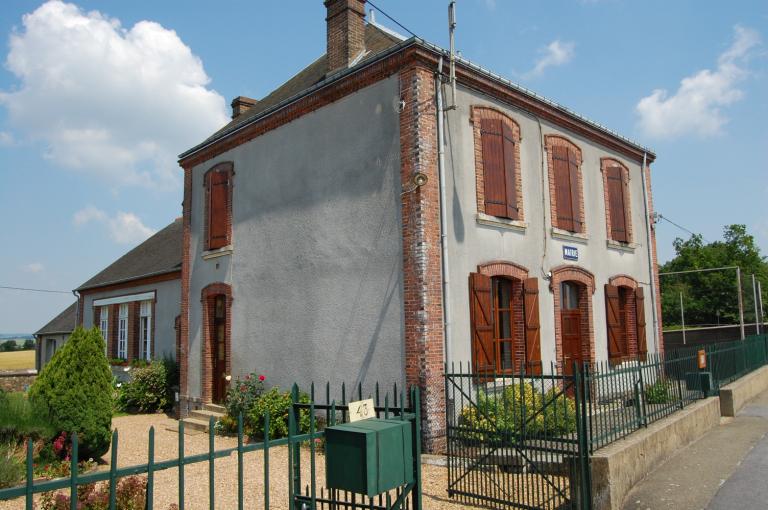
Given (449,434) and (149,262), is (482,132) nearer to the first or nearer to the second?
(449,434)

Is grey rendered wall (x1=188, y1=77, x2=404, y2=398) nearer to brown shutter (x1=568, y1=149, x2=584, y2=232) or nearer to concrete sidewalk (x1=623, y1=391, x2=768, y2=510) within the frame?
concrete sidewalk (x1=623, y1=391, x2=768, y2=510)

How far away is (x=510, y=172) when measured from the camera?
37.2ft

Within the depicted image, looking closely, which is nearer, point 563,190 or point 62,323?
point 563,190

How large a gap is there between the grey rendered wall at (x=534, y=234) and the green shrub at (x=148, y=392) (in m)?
9.53

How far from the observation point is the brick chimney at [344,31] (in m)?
11.9

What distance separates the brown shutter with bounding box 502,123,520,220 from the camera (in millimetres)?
11188

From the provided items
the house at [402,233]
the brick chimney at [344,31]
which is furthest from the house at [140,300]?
the brick chimney at [344,31]

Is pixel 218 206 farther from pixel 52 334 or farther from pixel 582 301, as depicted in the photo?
pixel 52 334

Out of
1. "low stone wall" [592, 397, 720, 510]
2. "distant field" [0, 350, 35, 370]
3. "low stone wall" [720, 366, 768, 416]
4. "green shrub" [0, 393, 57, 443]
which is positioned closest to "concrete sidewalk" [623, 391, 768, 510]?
"low stone wall" [592, 397, 720, 510]

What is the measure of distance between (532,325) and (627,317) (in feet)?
16.2

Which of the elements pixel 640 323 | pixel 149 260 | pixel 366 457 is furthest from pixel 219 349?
pixel 366 457

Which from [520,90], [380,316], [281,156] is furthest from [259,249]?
[520,90]

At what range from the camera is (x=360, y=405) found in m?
4.34

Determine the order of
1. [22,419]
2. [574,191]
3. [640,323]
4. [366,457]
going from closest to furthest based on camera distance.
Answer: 1. [366,457]
2. [22,419]
3. [574,191]
4. [640,323]
